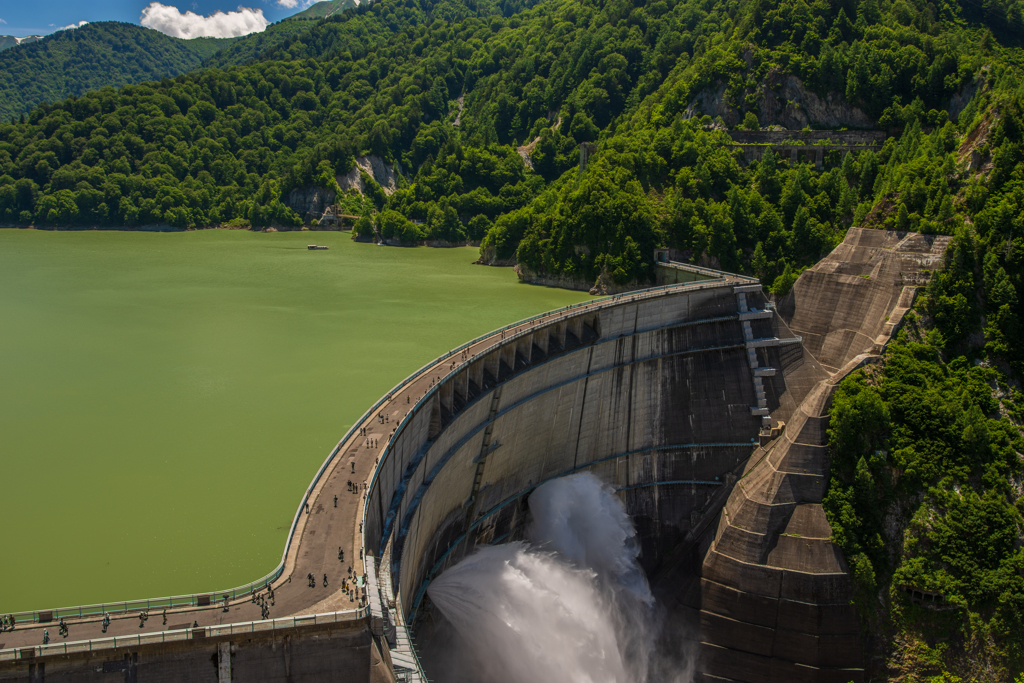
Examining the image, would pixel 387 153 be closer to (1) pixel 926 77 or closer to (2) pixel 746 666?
(1) pixel 926 77

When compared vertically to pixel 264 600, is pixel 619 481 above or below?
below

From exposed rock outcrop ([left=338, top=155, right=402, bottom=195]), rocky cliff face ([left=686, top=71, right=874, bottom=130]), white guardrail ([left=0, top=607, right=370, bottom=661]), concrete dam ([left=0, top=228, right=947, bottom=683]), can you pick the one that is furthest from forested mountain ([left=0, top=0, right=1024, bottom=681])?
white guardrail ([left=0, top=607, right=370, bottom=661])

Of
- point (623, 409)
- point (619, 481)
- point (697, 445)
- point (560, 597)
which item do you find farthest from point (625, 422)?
point (560, 597)

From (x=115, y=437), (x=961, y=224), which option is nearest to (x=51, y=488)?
(x=115, y=437)

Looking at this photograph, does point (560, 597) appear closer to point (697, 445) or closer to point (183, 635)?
point (697, 445)

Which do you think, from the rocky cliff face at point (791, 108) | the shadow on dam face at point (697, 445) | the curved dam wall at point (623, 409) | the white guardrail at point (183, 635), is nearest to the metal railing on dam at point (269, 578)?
the white guardrail at point (183, 635)

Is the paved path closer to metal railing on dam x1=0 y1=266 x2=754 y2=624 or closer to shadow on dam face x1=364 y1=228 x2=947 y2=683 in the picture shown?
metal railing on dam x1=0 y1=266 x2=754 y2=624
